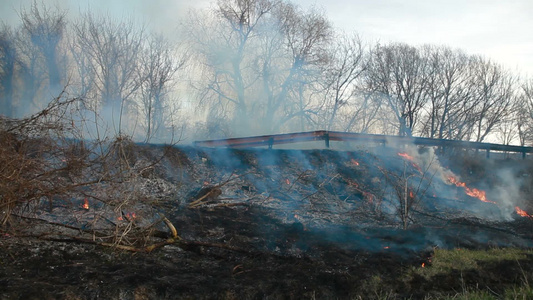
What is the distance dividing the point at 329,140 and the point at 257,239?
830 cm

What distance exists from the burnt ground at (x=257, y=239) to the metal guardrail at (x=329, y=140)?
738 millimetres

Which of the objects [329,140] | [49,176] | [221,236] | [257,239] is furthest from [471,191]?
[49,176]

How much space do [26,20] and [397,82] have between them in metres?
19.7

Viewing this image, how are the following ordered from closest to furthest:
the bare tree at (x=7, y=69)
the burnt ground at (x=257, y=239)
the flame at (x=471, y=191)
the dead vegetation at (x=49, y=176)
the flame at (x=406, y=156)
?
the burnt ground at (x=257, y=239) < the dead vegetation at (x=49, y=176) < the flame at (x=471, y=191) < the flame at (x=406, y=156) < the bare tree at (x=7, y=69)

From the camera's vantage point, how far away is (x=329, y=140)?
581 inches

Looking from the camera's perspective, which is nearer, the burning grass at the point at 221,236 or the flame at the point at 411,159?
the burning grass at the point at 221,236

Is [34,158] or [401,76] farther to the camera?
[401,76]

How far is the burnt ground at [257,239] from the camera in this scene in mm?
4879

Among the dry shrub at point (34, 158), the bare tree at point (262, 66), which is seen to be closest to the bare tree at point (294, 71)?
the bare tree at point (262, 66)

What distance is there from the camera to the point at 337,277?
214 inches

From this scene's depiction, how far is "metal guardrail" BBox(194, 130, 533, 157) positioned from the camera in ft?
41.9

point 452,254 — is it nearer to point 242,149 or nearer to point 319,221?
point 319,221

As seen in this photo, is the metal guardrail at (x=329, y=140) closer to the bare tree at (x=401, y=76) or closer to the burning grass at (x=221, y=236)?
the burning grass at (x=221, y=236)

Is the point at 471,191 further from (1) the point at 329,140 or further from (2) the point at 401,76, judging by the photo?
(2) the point at 401,76
